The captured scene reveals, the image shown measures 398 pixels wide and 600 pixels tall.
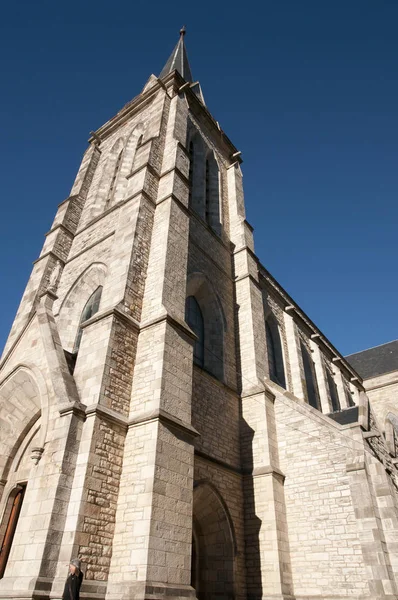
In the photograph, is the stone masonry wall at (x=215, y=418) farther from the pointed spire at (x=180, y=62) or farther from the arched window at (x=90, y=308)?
the pointed spire at (x=180, y=62)

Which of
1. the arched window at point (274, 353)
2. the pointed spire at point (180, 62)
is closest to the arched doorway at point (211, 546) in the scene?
the arched window at point (274, 353)

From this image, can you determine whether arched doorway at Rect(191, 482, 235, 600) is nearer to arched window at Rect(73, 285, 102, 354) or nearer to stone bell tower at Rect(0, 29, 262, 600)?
stone bell tower at Rect(0, 29, 262, 600)

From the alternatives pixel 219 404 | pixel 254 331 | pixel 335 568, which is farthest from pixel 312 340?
pixel 335 568

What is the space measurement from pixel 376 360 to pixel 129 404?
2694 centimetres

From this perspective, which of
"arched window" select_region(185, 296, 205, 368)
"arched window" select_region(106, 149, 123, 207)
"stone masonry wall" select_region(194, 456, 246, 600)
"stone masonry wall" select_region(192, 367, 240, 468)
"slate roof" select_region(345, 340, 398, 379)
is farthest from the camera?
"slate roof" select_region(345, 340, 398, 379)

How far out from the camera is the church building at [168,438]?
21.6ft

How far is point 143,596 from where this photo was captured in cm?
578

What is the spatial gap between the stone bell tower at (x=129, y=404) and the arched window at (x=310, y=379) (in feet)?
19.1

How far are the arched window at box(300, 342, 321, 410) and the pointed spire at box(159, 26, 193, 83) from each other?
57.4 feet

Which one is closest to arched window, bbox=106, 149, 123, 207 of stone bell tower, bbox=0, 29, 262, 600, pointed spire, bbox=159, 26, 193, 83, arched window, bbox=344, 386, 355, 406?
stone bell tower, bbox=0, 29, 262, 600

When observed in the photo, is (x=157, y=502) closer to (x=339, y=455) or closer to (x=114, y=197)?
(x=339, y=455)

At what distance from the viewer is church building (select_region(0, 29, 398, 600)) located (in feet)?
21.6

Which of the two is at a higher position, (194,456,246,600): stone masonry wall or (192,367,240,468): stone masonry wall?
(192,367,240,468): stone masonry wall

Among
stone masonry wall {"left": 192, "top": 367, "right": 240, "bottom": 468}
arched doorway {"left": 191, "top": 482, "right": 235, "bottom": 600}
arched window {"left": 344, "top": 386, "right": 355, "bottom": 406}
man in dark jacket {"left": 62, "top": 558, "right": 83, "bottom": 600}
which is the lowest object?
man in dark jacket {"left": 62, "top": 558, "right": 83, "bottom": 600}
